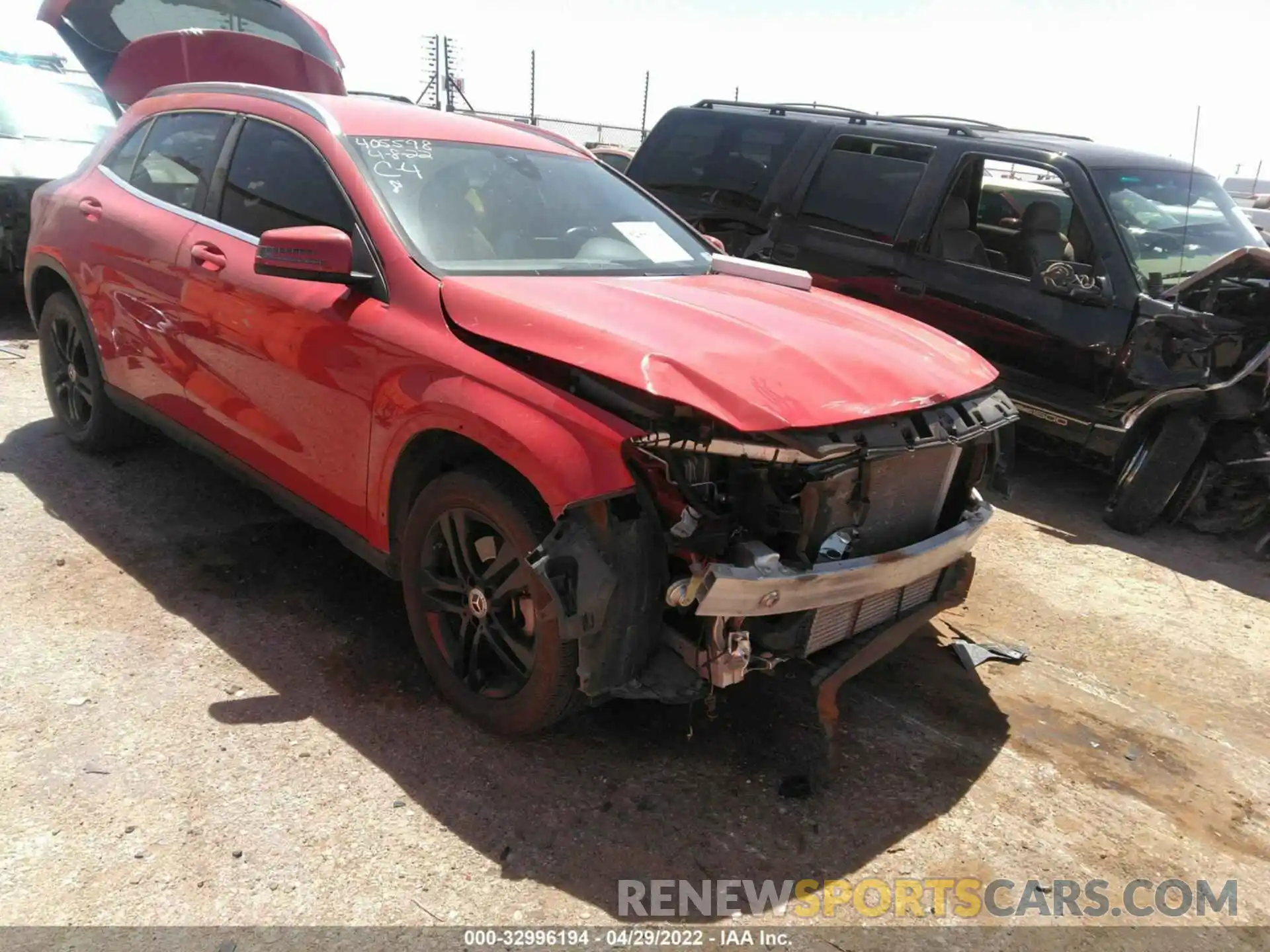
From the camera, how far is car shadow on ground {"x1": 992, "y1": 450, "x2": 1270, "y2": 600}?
488 cm

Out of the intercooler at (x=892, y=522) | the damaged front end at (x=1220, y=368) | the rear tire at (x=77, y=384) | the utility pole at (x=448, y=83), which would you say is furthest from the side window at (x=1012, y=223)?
the utility pole at (x=448, y=83)

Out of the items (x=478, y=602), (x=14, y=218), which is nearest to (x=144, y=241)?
(x=478, y=602)

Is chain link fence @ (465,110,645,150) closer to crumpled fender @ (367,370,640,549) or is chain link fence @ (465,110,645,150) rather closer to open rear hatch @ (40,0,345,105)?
open rear hatch @ (40,0,345,105)

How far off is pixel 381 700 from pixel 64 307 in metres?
3.09

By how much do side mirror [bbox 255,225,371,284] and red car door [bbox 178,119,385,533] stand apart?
0.13m

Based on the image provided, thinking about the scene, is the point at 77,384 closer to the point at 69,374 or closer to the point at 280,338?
the point at 69,374

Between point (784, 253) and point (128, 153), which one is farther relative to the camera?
point (784, 253)

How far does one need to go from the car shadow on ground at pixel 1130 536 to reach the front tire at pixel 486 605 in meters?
2.65

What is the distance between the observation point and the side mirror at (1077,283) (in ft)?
17.1

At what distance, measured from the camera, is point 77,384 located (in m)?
4.88

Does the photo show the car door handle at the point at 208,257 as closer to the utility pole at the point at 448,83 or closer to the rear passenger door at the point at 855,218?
the rear passenger door at the point at 855,218

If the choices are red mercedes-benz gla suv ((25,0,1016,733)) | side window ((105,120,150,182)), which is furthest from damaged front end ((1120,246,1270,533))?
side window ((105,120,150,182))

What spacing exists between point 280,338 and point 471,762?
165cm

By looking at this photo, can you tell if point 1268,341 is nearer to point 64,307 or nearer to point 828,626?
point 828,626
